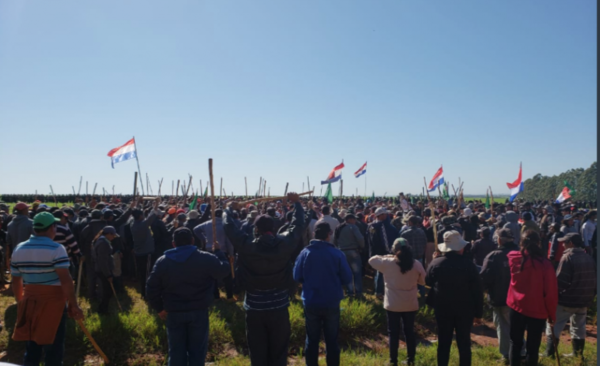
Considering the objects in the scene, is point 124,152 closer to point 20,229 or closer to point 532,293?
point 20,229

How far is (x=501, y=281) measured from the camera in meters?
5.78

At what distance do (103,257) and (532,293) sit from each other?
724 cm

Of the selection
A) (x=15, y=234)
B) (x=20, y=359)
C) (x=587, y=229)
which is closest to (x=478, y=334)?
(x=587, y=229)

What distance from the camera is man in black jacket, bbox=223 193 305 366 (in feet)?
14.4

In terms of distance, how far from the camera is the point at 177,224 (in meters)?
9.82

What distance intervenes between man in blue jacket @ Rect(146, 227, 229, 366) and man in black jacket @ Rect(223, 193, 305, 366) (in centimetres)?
32

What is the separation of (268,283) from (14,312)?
6272 mm

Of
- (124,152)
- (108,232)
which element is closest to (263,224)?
(108,232)

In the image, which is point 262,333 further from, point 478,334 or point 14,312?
point 14,312

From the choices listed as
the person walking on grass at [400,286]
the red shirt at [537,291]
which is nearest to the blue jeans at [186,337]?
the person walking on grass at [400,286]

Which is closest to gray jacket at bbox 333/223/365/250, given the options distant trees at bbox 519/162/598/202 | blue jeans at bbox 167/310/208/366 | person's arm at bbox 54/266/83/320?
blue jeans at bbox 167/310/208/366

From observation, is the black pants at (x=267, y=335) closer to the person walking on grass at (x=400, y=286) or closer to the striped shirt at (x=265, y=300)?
the striped shirt at (x=265, y=300)

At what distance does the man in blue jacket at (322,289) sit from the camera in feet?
16.4

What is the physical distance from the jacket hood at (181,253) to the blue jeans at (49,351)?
1.61 meters
